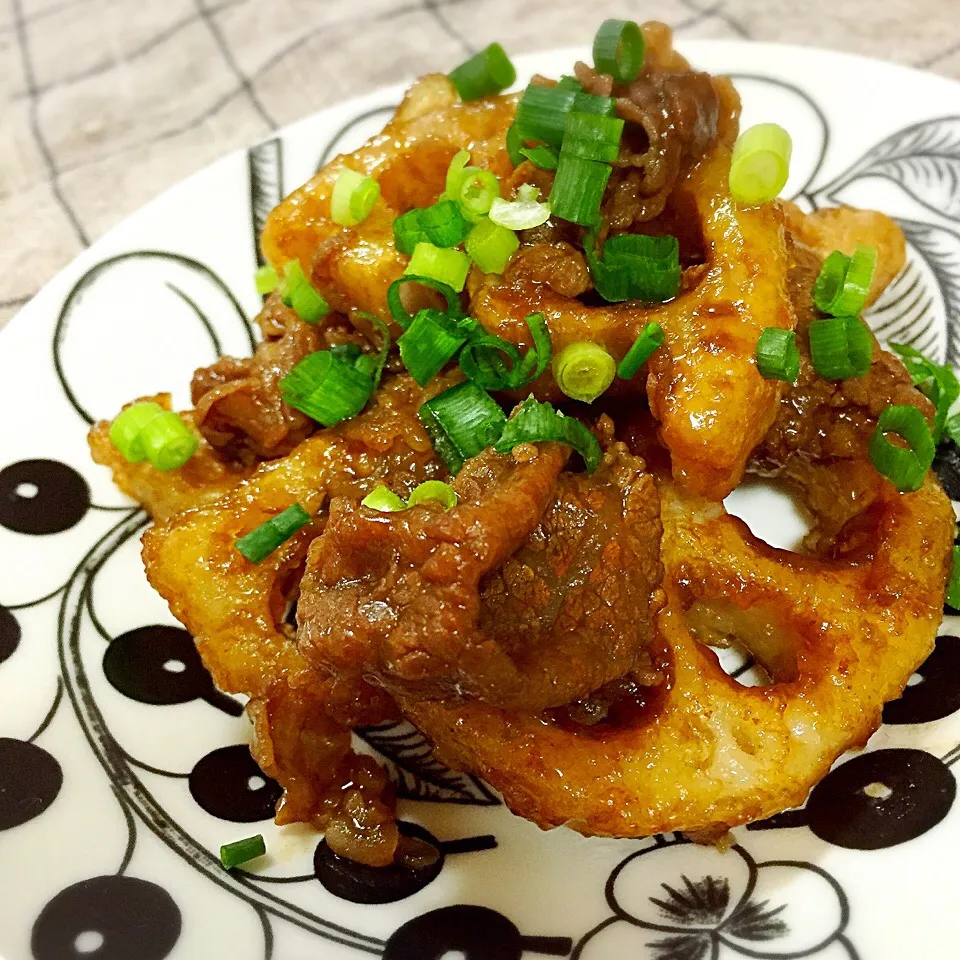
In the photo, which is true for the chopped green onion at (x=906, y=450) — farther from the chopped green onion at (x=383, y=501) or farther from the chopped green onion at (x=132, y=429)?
the chopped green onion at (x=132, y=429)

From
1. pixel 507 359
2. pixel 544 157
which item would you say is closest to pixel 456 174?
pixel 544 157

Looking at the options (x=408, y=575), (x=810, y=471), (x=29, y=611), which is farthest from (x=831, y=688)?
(x=29, y=611)

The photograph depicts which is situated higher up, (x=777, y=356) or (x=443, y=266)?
(x=443, y=266)

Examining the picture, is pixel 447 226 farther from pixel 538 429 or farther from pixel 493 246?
pixel 538 429

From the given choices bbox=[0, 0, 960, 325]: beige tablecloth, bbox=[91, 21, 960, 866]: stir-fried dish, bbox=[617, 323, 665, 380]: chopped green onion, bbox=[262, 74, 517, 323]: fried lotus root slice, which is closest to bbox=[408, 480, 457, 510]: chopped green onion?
bbox=[91, 21, 960, 866]: stir-fried dish

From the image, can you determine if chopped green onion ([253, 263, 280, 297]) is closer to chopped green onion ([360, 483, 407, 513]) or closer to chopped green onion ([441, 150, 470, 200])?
chopped green onion ([441, 150, 470, 200])
